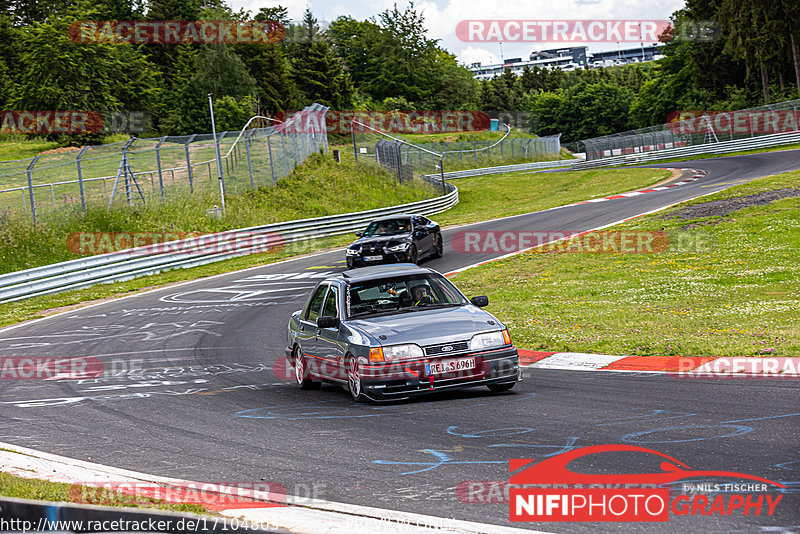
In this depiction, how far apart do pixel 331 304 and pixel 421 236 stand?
13080 mm

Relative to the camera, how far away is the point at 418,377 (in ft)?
27.2

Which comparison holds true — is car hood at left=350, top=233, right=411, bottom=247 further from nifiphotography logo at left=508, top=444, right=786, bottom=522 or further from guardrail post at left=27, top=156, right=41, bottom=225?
nifiphotography logo at left=508, top=444, right=786, bottom=522

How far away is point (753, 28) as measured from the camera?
61156 mm

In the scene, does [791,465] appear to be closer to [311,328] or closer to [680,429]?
[680,429]

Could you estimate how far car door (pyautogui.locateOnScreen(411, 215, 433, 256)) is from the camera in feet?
74.2

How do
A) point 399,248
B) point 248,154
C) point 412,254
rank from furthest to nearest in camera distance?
point 248,154, point 412,254, point 399,248

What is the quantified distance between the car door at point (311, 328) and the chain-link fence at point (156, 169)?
51.4 ft

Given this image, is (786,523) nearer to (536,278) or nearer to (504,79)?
(536,278)

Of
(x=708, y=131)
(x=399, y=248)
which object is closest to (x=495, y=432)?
(x=399, y=248)

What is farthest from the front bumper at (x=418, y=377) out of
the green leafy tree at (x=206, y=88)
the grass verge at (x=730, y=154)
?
the green leafy tree at (x=206, y=88)

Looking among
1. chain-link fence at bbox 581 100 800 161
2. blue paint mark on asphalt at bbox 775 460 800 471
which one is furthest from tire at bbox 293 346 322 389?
chain-link fence at bbox 581 100 800 161

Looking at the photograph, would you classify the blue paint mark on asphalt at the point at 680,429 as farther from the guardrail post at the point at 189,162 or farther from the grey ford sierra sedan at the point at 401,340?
the guardrail post at the point at 189,162

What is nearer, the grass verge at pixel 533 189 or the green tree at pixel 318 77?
the grass verge at pixel 533 189

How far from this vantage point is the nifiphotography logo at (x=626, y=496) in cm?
461
